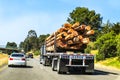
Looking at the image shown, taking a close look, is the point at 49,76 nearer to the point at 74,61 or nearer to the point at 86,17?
the point at 74,61

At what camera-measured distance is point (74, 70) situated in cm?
2823

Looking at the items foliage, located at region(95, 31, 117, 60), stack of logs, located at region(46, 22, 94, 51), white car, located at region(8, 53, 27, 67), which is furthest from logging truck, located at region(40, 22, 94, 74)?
foliage, located at region(95, 31, 117, 60)

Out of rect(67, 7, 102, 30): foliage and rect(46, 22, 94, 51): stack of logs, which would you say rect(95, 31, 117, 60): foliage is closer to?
rect(46, 22, 94, 51): stack of logs

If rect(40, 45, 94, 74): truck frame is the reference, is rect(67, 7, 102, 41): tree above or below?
above

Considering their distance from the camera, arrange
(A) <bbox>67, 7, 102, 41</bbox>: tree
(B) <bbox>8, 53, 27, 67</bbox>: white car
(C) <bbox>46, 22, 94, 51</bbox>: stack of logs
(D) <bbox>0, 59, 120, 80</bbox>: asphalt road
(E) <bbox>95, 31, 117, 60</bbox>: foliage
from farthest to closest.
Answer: (A) <bbox>67, 7, 102, 41</bbox>: tree < (E) <bbox>95, 31, 117, 60</bbox>: foliage < (B) <bbox>8, 53, 27, 67</bbox>: white car < (C) <bbox>46, 22, 94, 51</bbox>: stack of logs < (D) <bbox>0, 59, 120, 80</bbox>: asphalt road

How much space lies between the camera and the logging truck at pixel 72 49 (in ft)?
86.0

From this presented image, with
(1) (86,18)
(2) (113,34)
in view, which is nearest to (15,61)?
(2) (113,34)

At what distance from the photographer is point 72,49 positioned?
2905 centimetres

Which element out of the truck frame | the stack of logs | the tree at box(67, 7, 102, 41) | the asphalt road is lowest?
the asphalt road

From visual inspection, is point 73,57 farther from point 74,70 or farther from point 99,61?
point 99,61

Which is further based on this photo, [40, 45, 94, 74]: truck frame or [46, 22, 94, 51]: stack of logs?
[46, 22, 94, 51]: stack of logs

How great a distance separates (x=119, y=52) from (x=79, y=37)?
18.1 metres

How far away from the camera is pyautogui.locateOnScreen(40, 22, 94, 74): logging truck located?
26.2 meters

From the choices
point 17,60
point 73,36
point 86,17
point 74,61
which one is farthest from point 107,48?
point 86,17
